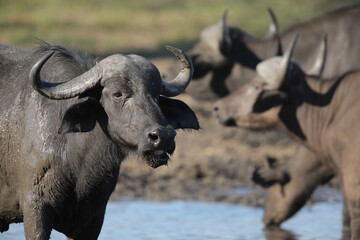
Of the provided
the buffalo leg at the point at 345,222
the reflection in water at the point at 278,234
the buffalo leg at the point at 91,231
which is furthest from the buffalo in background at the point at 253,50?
the buffalo leg at the point at 91,231

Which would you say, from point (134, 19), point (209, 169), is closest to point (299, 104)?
point (209, 169)

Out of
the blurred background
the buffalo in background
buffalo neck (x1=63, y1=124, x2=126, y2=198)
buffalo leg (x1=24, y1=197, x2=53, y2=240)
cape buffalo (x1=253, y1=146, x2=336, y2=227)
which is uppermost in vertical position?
the blurred background

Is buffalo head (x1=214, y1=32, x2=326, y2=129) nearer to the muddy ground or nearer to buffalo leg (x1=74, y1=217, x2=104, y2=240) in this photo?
the muddy ground

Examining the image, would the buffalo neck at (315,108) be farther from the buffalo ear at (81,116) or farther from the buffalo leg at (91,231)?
the buffalo ear at (81,116)

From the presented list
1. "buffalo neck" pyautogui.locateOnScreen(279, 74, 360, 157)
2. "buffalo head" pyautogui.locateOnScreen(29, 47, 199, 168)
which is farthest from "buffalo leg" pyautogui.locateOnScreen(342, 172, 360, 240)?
"buffalo head" pyautogui.locateOnScreen(29, 47, 199, 168)

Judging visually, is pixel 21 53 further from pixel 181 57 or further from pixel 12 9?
pixel 12 9

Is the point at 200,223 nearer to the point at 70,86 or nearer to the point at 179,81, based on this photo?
the point at 179,81

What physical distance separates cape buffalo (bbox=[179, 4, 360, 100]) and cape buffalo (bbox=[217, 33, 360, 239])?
2.12m

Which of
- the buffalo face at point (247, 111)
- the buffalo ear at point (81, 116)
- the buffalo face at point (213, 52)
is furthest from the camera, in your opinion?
the buffalo face at point (213, 52)

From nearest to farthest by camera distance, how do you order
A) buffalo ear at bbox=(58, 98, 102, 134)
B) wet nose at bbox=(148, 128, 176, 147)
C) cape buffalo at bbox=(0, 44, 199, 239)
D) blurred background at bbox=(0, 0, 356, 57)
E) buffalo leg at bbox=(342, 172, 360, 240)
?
wet nose at bbox=(148, 128, 176, 147)
cape buffalo at bbox=(0, 44, 199, 239)
buffalo ear at bbox=(58, 98, 102, 134)
buffalo leg at bbox=(342, 172, 360, 240)
blurred background at bbox=(0, 0, 356, 57)

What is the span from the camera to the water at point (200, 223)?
812cm

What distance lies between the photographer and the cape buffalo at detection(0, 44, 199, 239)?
5.07 meters

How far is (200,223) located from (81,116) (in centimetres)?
382

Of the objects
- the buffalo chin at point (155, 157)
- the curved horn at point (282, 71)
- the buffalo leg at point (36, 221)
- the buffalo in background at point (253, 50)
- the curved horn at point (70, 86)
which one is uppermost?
the buffalo in background at point (253, 50)
